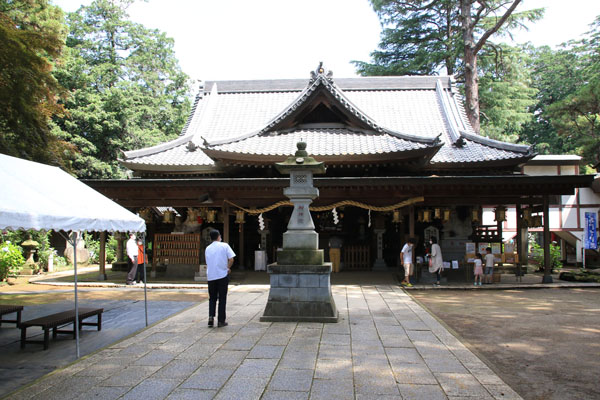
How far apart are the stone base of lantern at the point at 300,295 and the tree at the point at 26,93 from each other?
25.7 feet

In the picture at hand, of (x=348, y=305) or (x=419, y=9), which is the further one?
(x=419, y=9)

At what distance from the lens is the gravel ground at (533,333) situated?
5.01m

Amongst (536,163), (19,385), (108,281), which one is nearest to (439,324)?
(19,385)

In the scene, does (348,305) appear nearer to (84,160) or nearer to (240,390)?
(240,390)

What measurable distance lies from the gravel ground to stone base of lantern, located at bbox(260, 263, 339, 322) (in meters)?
2.46

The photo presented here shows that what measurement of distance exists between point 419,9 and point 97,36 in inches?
958

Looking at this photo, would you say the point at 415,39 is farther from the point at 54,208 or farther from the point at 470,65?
the point at 54,208

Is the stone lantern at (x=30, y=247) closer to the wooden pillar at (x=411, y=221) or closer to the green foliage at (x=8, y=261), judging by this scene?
the green foliage at (x=8, y=261)

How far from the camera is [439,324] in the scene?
770cm

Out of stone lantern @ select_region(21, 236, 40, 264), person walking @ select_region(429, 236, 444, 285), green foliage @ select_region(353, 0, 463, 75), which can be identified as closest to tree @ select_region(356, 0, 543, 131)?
green foliage @ select_region(353, 0, 463, 75)

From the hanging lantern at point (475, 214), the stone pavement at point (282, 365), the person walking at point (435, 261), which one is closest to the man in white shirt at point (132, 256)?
the stone pavement at point (282, 365)

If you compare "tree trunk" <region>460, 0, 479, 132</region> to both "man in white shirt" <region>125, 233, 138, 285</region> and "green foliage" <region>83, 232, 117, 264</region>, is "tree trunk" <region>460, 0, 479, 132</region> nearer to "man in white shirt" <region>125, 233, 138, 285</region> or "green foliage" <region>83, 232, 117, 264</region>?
"man in white shirt" <region>125, 233, 138, 285</region>

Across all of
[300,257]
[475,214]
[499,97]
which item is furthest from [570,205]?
[300,257]

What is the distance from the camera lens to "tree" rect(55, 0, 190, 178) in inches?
1058
